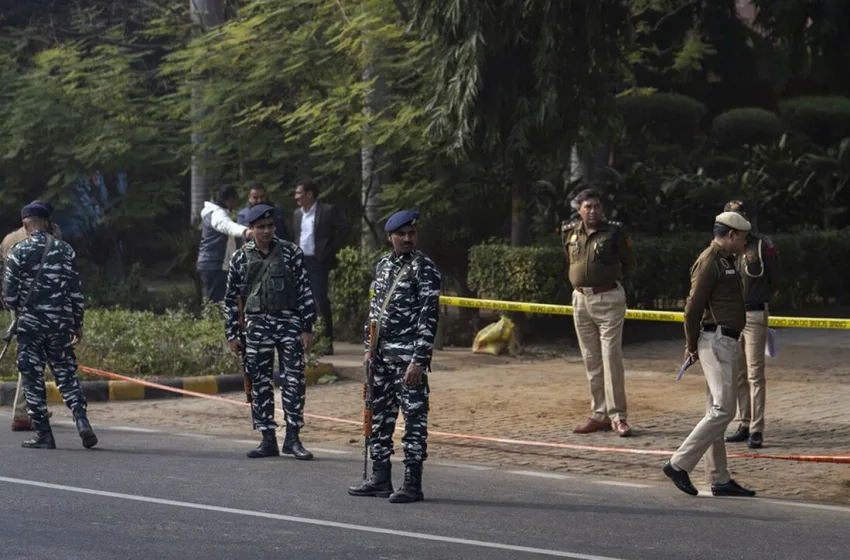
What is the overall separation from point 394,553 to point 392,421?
5.83 ft

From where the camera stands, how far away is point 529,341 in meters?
17.1

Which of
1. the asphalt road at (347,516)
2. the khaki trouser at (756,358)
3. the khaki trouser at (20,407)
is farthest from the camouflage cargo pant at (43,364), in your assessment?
the khaki trouser at (756,358)

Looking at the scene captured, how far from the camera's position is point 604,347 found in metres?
11.5

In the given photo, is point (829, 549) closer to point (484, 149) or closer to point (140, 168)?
point (484, 149)

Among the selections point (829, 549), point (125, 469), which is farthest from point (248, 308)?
point (829, 549)

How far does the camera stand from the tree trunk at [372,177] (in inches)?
727

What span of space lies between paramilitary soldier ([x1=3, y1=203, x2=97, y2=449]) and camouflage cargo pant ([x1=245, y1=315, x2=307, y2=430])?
52.9 inches

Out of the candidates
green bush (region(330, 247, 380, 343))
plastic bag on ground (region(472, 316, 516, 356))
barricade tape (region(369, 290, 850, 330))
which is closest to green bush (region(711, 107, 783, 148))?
green bush (region(330, 247, 380, 343))

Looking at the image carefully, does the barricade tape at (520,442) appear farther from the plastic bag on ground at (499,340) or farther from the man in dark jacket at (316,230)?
the plastic bag on ground at (499,340)

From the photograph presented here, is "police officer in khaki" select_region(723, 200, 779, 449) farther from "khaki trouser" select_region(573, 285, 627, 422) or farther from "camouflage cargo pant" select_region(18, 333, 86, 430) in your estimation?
"camouflage cargo pant" select_region(18, 333, 86, 430)

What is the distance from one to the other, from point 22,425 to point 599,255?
4.68 metres

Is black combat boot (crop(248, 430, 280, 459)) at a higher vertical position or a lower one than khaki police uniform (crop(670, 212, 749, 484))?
lower

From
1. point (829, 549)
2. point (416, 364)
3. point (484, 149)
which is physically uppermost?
point (484, 149)

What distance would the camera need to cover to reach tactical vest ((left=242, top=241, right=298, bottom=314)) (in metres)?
10.2
